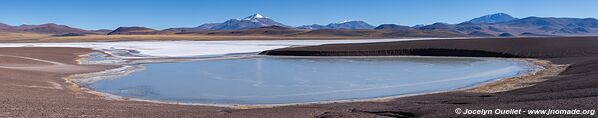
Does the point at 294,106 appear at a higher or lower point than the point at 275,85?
higher

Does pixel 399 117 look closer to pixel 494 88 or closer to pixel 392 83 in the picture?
pixel 494 88

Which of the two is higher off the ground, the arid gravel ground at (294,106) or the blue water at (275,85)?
the arid gravel ground at (294,106)

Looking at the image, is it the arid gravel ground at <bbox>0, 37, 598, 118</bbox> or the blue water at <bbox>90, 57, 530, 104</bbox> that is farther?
the blue water at <bbox>90, 57, 530, 104</bbox>

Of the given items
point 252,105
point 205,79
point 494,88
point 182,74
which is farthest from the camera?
point 182,74

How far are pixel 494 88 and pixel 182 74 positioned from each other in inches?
571

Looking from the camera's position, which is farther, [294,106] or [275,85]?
[275,85]

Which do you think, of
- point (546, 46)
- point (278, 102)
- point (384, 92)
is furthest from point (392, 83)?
point (546, 46)

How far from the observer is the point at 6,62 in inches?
1291

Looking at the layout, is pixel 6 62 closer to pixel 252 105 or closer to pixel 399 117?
pixel 252 105

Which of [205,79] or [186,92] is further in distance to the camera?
[205,79]

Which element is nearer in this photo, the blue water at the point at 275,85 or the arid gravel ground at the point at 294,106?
the arid gravel ground at the point at 294,106

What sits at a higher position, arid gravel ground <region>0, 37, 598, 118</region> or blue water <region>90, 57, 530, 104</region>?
arid gravel ground <region>0, 37, 598, 118</region>

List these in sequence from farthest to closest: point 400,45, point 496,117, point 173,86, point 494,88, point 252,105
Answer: point 400,45
point 173,86
point 494,88
point 252,105
point 496,117

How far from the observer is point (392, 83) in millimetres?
21891
